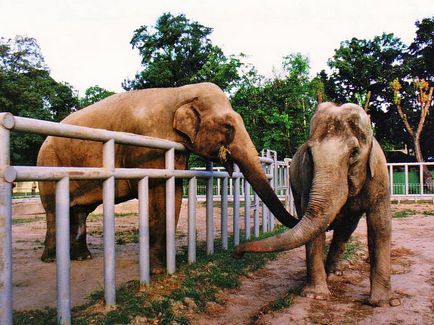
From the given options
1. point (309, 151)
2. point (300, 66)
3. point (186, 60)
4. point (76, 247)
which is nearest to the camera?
point (309, 151)

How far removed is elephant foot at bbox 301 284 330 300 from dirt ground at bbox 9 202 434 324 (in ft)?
0.25

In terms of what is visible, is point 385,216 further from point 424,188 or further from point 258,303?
point 424,188

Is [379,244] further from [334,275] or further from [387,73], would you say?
[387,73]

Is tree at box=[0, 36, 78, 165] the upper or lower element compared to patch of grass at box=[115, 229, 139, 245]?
upper

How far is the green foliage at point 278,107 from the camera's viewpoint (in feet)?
95.4

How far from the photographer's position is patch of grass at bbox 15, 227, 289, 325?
3.64m

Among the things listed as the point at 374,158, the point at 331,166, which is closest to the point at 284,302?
the point at 331,166

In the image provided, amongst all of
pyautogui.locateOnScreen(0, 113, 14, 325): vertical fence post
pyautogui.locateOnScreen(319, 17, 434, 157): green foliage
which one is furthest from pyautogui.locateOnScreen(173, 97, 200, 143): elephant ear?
pyautogui.locateOnScreen(319, 17, 434, 157): green foliage

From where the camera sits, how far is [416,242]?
27.7 feet

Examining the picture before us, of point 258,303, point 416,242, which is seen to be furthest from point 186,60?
point 258,303

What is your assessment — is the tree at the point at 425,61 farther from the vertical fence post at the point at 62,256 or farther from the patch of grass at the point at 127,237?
the vertical fence post at the point at 62,256

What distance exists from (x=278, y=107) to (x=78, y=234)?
24265 mm

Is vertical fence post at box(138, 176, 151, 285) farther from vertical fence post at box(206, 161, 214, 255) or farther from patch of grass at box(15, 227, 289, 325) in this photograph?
vertical fence post at box(206, 161, 214, 255)

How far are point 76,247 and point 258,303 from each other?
A: 9.69 ft
